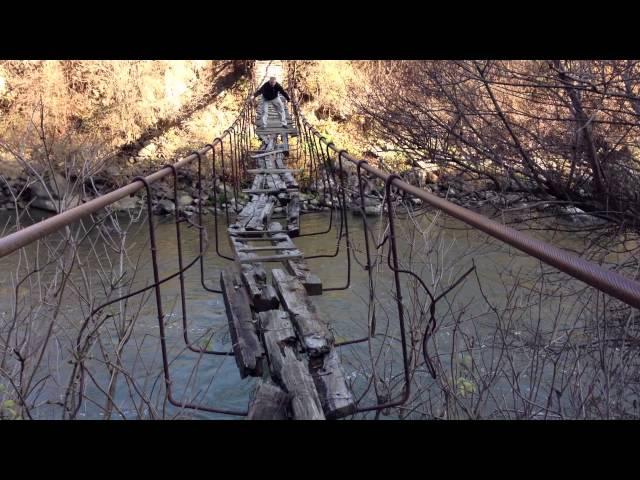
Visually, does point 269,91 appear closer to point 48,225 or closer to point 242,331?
point 242,331

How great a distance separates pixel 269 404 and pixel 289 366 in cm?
26

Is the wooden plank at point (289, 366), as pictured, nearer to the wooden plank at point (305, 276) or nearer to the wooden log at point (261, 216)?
the wooden plank at point (305, 276)

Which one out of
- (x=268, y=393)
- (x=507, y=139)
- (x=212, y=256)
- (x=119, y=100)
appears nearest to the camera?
(x=268, y=393)

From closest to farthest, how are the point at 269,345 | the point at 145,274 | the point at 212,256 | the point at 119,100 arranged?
the point at 269,345 → the point at 145,274 → the point at 212,256 → the point at 119,100

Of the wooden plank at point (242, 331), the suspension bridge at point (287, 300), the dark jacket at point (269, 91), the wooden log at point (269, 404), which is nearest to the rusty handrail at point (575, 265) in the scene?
the suspension bridge at point (287, 300)

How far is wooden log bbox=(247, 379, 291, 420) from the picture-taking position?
2.27 metres

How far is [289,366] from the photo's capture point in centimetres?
256

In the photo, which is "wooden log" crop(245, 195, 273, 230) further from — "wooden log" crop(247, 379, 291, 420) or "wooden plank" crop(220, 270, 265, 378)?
"wooden log" crop(247, 379, 291, 420)

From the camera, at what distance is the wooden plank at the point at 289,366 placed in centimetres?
222
